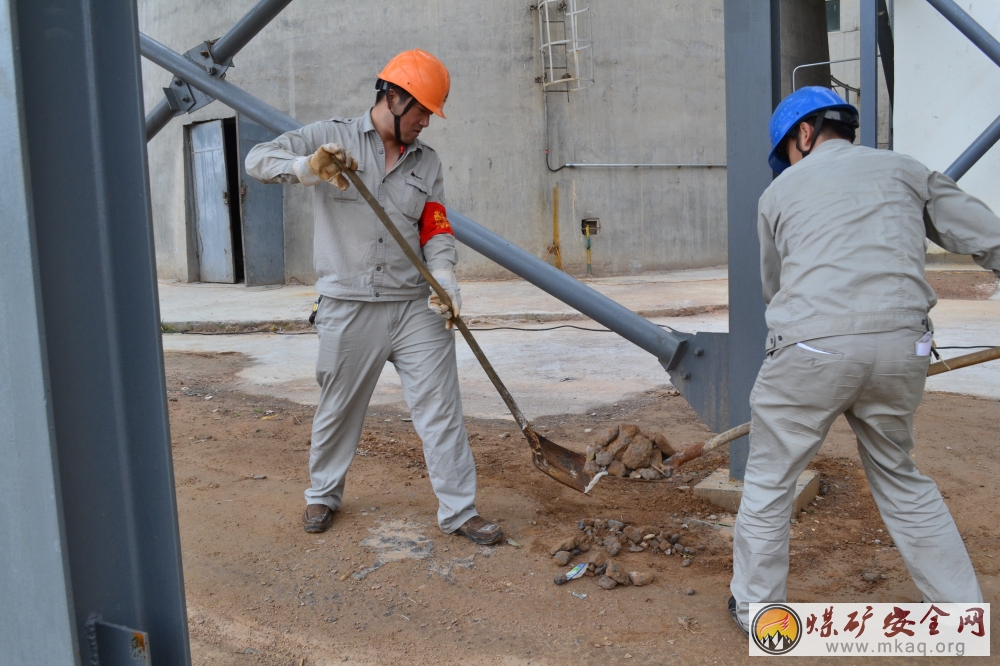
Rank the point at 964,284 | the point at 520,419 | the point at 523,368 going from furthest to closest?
the point at 964,284 < the point at 523,368 < the point at 520,419

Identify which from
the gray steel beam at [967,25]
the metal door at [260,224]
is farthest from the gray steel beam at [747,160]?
the metal door at [260,224]

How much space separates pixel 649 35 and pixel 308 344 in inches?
304

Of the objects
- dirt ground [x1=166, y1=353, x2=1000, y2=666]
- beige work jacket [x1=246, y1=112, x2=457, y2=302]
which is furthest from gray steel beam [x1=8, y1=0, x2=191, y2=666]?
beige work jacket [x1=246, y1=112, x2=457, y2=302]

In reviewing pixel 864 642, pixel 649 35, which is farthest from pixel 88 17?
pixel 649 35

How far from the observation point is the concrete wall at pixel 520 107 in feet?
39.7

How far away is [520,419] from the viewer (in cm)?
363

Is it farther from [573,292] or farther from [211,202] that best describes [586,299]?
[211,202]

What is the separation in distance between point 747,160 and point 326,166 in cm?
172

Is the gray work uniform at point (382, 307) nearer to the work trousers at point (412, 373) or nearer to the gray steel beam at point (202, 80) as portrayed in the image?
the work trousers at point (412, 373)

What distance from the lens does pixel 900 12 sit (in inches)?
425

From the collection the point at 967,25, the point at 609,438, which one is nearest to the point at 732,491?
the point at 609,438

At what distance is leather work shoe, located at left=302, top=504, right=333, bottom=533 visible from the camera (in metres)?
3.49

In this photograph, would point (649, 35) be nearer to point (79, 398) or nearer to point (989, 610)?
point (989, 610)

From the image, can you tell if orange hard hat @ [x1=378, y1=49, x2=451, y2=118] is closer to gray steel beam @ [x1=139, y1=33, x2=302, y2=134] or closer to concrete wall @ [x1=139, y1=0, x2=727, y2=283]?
gray steel beam @ [x1=139, y1=33, x2=302, y2=134]
